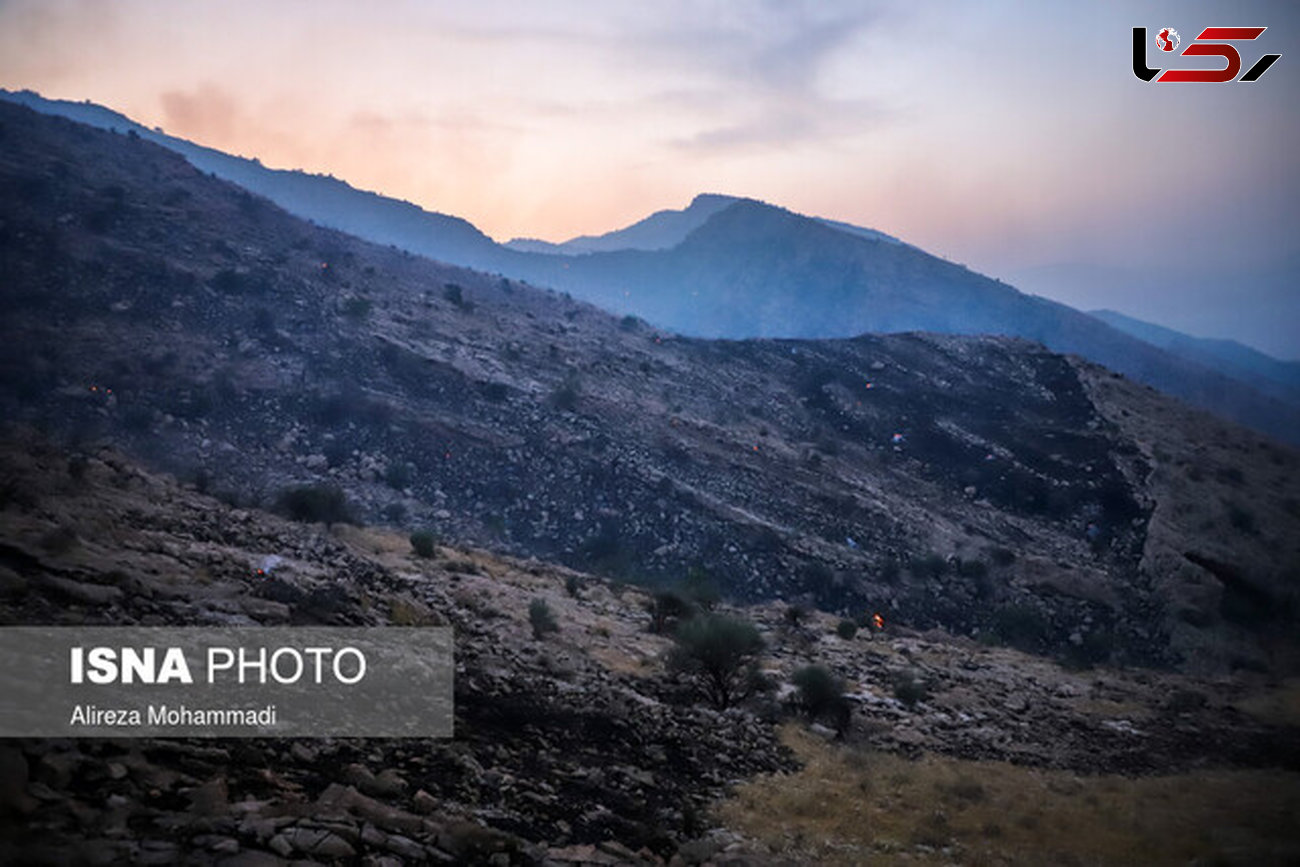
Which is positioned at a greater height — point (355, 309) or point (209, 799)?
point (355, 309)

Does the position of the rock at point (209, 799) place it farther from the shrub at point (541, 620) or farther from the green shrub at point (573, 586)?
the green shrub at point (573, 586)

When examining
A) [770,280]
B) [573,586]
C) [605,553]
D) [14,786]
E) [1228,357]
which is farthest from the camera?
[1228,357]

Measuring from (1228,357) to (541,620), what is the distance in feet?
606

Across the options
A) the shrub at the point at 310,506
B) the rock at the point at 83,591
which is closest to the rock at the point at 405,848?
the rock at the point at 83,591

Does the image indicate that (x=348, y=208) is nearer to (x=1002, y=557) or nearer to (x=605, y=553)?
(x=605, y=553)

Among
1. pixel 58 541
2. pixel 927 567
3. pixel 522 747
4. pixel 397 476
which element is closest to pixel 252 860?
pixel 522 747

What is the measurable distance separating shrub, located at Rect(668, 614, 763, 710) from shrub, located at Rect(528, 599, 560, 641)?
249 centimetres

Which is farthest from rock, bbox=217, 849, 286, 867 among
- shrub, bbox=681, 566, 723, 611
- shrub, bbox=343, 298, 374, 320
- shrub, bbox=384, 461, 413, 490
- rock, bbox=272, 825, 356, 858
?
shrub, bbox=343, 298, 374, 320

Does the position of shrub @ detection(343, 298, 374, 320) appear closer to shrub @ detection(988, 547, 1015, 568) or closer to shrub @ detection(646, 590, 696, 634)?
shrub @ detection(646, 590, 696, 634)

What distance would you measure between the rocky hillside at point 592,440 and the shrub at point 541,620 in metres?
7.21

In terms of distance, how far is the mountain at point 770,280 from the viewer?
97.4 metres

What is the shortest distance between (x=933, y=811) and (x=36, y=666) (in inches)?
Answer: 427

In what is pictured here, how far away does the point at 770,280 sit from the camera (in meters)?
124

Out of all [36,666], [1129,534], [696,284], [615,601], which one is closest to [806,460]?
[1129,534]
